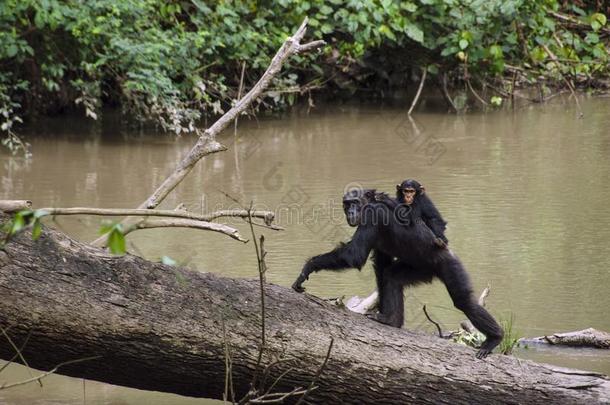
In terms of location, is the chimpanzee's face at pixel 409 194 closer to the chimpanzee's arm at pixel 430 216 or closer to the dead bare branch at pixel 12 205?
the chimpanzee's arm at pixel 430 216

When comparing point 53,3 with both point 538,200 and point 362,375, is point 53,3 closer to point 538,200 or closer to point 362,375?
point 538,200

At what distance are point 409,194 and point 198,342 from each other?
66.8 inches

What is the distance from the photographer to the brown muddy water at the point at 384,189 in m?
6.87

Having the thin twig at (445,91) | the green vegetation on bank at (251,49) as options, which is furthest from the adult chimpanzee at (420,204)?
the thin twig at (445,91)

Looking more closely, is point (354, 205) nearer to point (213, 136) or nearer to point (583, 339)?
point (213, 136)

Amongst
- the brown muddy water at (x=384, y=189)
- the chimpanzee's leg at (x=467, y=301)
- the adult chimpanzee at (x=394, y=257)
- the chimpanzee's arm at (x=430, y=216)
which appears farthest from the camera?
the brown muddy water at (x=384, y=189)

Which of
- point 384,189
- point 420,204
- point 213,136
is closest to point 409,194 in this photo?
point 420,204

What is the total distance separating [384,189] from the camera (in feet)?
32.7

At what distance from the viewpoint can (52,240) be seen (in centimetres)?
455

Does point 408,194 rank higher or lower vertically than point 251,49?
lower

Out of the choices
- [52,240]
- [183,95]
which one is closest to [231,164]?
[183,95]

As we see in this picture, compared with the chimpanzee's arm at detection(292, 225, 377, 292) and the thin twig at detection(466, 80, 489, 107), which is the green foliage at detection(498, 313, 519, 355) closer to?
the chimpanzee's arm at detection(292, 225, 377, 292)

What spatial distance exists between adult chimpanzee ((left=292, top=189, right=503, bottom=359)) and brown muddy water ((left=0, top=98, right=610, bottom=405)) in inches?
31.8

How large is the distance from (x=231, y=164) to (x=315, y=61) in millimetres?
3604
